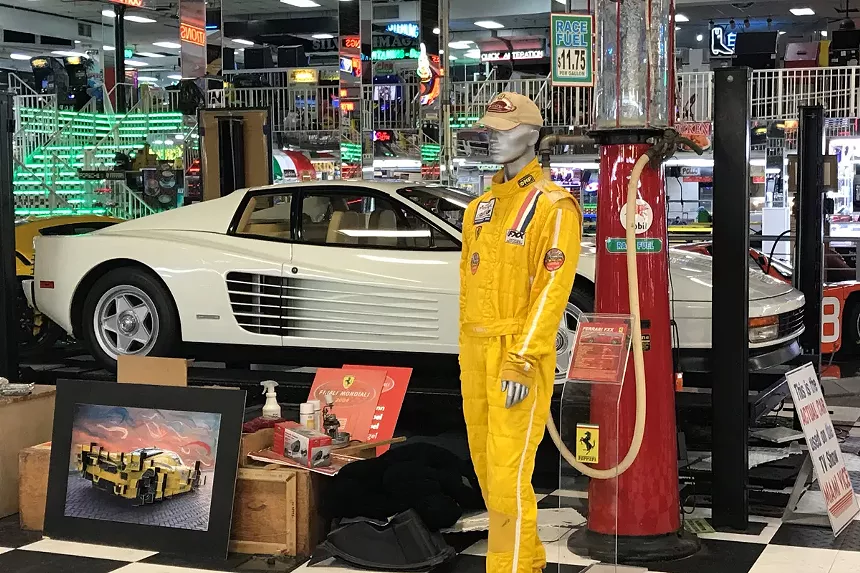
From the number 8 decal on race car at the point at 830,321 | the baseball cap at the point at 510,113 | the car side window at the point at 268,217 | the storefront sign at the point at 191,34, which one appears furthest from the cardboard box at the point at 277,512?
the storefront sign at the point at 191,34

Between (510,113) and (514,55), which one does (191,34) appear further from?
(514,55)

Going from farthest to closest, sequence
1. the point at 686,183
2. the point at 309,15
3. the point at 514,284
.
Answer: the point at 309,15
the point at 686,183
the point at 514,284

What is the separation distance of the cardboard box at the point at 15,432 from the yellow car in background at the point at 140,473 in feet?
2.01

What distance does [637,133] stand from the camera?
430 cm

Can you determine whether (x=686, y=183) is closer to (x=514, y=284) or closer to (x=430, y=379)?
(x=430, y=379)

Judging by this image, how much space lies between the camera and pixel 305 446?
466 centimetres

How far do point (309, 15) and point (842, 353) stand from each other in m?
15.2

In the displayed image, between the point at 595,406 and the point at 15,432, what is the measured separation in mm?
2905

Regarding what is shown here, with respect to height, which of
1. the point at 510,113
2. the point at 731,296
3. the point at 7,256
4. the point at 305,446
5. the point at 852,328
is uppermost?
the point at 510,113

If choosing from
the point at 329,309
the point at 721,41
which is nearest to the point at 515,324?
the point at 329,309

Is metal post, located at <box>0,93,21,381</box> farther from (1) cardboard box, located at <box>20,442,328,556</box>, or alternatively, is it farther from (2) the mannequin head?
(2) the mannequin head

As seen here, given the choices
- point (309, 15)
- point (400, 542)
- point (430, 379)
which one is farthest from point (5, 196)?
point (309, 15)

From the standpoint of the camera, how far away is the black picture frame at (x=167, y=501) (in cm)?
445

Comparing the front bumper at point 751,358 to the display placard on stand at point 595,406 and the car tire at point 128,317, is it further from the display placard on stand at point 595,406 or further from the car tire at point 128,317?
the car tire at point 128,317
